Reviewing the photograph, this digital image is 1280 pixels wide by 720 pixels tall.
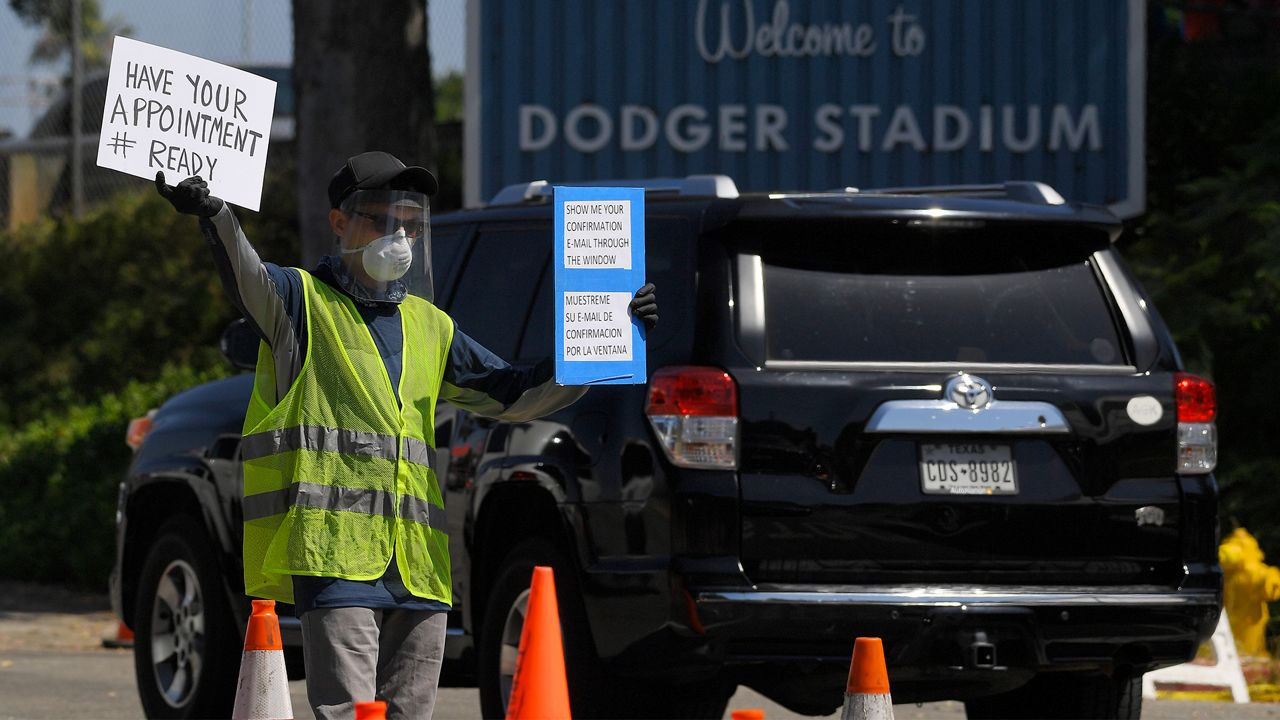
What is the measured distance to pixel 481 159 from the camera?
1535 cm

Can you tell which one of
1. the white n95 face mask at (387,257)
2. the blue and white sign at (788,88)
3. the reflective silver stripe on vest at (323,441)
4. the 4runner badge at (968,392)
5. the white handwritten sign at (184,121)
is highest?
the blue and white sign at (788,88)

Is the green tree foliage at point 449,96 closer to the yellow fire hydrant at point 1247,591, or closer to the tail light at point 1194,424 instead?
the yellow fire hydrant at point 1247,591

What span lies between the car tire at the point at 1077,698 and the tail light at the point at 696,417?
1.63m

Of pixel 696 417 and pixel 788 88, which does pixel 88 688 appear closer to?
pixel 696 417

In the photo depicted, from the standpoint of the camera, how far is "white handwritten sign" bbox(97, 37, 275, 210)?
5.10 m

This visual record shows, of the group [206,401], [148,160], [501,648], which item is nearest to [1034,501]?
[501,648]

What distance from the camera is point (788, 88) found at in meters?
15.4

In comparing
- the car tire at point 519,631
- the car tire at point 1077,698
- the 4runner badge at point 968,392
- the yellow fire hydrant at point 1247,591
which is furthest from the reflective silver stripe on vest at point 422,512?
the yellow fire hydrant at point 1247,591

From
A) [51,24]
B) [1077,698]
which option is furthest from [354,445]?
[51,24]

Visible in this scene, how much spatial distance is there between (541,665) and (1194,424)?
7.89ft

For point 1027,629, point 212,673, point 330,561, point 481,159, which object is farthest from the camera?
point 481,159

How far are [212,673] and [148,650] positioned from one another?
46 cm

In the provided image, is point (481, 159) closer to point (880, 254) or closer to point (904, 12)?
point (904, 12)

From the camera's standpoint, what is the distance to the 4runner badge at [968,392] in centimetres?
647
